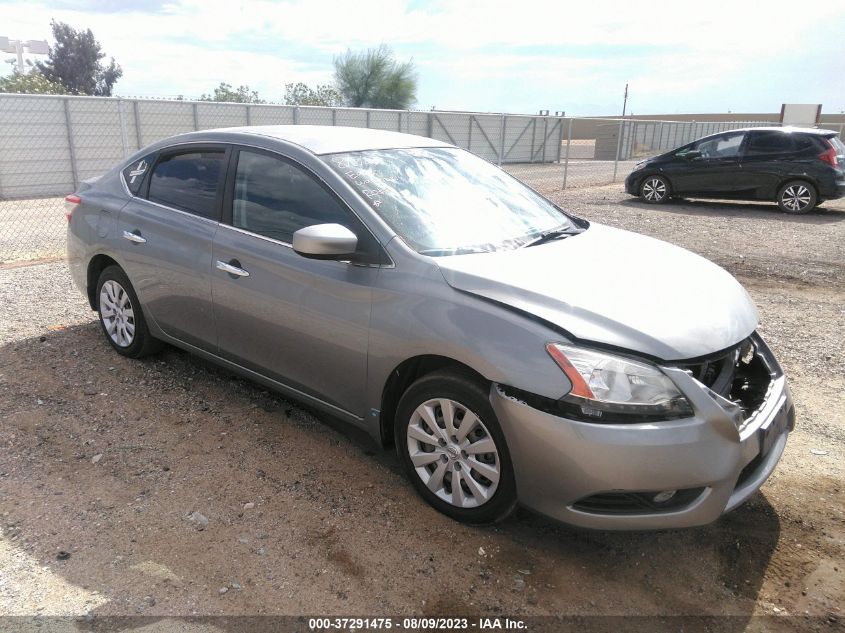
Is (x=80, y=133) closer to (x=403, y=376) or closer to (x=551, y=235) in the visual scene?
(x=551, y=235)

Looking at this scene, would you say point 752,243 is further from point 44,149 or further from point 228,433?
point 44,149

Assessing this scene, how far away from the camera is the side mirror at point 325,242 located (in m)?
3.11

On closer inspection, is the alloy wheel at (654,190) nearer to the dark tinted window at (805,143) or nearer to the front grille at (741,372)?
the dark tinted window at (805,143)

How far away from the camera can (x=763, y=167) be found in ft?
43.8

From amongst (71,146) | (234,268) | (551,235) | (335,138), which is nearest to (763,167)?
(551,235)

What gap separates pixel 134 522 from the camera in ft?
10.1

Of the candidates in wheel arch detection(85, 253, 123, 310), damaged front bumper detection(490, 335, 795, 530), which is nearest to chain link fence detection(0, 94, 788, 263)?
wheel arch detection(85, 253, 123, 310)

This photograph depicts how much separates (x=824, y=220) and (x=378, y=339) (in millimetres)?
12299

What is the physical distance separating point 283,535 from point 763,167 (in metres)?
Answer: 13.3

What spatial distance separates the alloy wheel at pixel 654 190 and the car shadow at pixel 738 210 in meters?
0.18

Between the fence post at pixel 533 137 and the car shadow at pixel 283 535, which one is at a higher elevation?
the fence post at pixel 533 137

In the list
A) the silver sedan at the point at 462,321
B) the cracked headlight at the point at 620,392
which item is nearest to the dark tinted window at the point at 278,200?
the silver sedan at the point at 462,321

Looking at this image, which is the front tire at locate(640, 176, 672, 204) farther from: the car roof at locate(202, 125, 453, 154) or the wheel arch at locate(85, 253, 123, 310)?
the wheel arch at locate(85, 253, 123, 310)

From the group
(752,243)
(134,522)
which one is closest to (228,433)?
(134,522)
